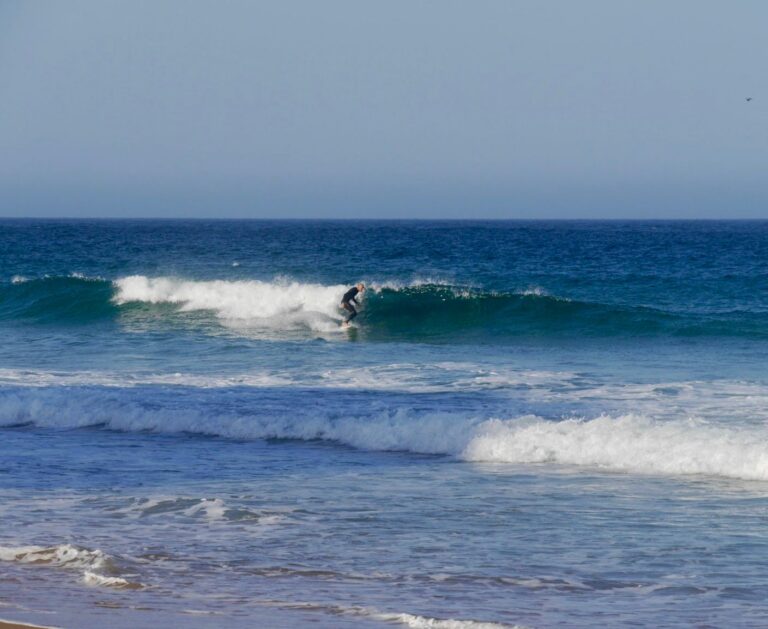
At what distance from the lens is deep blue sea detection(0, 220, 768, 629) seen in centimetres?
660

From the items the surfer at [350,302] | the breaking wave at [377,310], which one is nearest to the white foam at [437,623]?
the breaking wave at [377,310]

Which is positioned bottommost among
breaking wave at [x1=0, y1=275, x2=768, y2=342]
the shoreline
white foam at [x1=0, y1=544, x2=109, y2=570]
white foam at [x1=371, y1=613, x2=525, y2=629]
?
white foam at [x1=0, y1=544, x2=109, y2=570]

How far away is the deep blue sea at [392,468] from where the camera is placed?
6598 mm

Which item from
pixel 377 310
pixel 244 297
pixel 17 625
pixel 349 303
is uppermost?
pixel 349 303

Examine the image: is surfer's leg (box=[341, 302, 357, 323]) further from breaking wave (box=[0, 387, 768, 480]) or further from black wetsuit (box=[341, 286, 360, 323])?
breaking wave (box=[0, 387, 768, 480])

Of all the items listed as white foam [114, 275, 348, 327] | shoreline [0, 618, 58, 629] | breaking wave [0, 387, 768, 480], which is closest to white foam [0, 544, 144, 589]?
shoreline [0, 618, 58, 629]

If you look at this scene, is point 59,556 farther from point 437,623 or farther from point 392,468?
point 392,468

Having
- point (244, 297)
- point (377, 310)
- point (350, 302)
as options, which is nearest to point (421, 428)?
point (350, 302)

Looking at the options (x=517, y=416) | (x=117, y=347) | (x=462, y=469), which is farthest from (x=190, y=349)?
(x=462, y=469)

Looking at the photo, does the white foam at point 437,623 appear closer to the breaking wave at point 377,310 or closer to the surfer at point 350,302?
the breaking wave at point 377,310

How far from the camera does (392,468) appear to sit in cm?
1057

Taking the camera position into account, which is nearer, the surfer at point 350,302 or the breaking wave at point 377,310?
the breaking wave at point 377,310

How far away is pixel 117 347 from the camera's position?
20062 millimetres

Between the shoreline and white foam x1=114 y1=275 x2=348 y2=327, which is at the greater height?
white foam x1=114 y1=275 x2=348 y2=327
